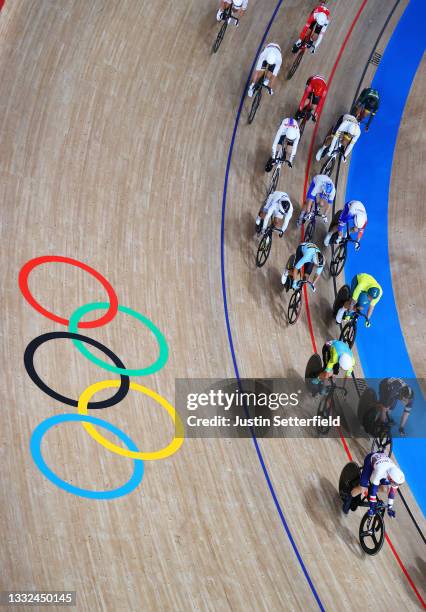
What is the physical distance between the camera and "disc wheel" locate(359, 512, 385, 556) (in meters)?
6.23

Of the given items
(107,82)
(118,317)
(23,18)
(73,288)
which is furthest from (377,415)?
(23,18)

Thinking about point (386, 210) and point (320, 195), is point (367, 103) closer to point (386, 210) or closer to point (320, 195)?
point (386, 210)

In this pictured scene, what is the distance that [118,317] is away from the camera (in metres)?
6.94

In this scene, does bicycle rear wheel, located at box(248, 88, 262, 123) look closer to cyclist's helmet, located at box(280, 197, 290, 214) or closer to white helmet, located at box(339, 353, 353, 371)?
cyclist's helmet, located at box(280, 197, 290, 214)

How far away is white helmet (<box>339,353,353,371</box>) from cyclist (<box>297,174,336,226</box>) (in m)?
2.23

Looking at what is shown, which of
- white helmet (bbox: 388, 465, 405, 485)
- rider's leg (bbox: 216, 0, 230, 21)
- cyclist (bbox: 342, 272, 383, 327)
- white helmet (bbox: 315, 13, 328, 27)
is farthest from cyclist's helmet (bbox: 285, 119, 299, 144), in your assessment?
white helmet (bbox: 388, 465, 405, 485)

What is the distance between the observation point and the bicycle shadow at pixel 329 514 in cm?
641

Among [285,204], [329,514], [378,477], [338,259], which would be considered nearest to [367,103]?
[338,259]

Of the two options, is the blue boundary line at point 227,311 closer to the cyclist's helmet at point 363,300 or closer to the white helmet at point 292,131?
the white helmet at point 292,131

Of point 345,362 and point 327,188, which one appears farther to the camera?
point 327,188

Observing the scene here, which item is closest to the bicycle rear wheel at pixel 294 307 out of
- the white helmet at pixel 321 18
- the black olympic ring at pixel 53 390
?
the black olympic ring at pixel 53 390

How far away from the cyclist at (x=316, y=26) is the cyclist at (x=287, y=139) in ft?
6.88

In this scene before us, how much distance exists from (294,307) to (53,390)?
294cm

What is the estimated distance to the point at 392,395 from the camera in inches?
281
